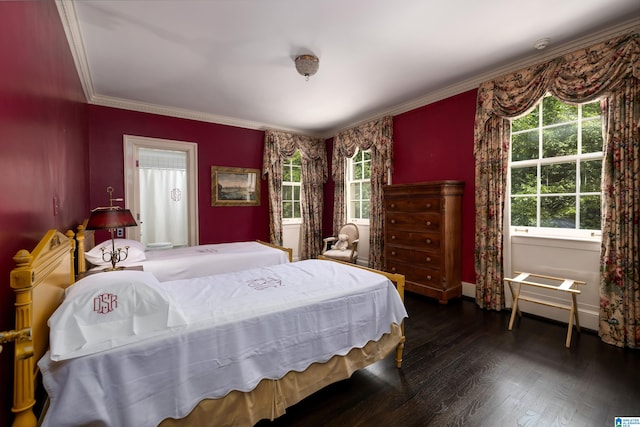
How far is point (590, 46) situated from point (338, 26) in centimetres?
237

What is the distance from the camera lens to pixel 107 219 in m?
2.20

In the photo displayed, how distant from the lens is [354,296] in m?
1.92

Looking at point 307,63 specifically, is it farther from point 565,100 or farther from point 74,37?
point 565,100

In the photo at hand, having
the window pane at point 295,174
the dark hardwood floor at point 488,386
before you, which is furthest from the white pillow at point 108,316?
the window pane at point 295,174

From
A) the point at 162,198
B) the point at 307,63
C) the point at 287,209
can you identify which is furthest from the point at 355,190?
the point at 162,198

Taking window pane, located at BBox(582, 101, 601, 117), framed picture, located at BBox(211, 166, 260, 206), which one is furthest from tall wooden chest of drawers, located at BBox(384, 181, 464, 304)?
framed picture, located at BBox(211, 166, 260, 206)

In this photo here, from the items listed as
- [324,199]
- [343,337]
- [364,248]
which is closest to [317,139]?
[324,199]

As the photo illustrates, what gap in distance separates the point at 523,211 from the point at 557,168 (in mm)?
558

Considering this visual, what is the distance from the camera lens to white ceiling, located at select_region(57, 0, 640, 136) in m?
2.19

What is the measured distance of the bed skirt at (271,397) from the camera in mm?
1363

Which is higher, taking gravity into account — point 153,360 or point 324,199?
point 324,199

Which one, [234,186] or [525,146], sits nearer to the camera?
[525,146]

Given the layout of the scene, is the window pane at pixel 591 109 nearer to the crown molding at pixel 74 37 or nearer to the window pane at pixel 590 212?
the window pane at pixel 590 212

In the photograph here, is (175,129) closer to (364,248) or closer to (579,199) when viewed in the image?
(364,248)
